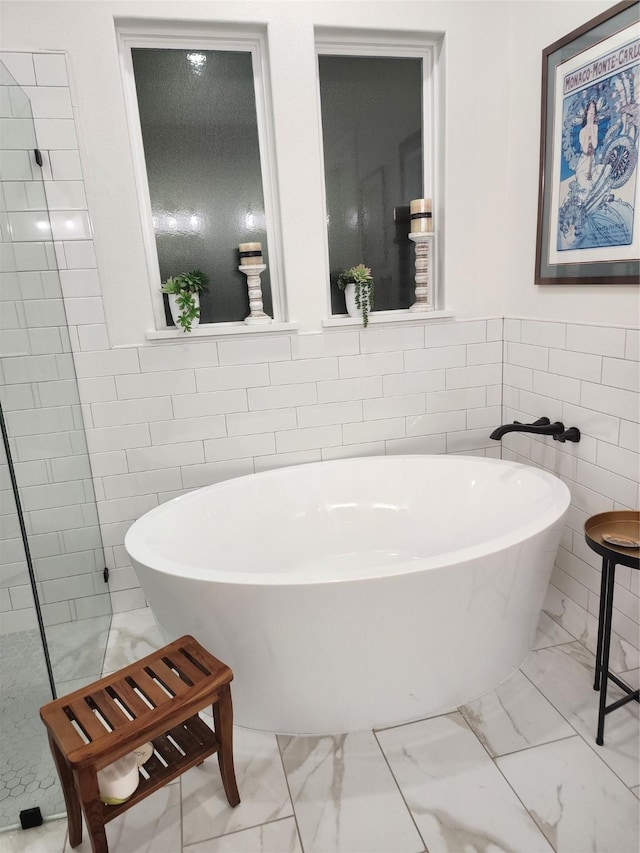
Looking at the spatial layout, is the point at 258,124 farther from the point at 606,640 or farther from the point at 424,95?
the point at 606,640

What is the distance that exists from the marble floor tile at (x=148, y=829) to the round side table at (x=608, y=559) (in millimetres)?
1361

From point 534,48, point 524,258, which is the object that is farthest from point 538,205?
point 534,48

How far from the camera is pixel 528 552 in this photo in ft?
6.20

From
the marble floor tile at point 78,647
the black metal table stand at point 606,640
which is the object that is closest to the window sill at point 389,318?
the black metal table stand at point 606,640

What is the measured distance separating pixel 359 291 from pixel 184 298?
2.64ft

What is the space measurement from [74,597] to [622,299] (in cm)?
232

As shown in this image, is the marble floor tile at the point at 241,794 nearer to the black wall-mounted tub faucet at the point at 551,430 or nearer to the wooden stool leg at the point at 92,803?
the wooden stool leg at the point at 92,803

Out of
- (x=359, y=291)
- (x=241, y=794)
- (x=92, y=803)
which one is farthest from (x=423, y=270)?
(x=92, y=803)

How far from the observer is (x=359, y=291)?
266cm

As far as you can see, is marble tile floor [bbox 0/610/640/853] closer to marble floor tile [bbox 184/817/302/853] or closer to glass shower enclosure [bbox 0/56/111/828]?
marble floor tile [bbox 184/817/302/853]

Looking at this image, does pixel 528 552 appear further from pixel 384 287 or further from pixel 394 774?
pixel 384 287

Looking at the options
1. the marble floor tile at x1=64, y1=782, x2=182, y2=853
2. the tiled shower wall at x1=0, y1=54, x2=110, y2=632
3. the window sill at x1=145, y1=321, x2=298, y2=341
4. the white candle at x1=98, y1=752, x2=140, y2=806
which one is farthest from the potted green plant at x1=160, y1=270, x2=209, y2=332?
the marble floor tile at x1=64, y1=782, x2=182, y2=853

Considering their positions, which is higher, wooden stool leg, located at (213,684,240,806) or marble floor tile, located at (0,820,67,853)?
wooden stool leg, located at (213,684,240,806)

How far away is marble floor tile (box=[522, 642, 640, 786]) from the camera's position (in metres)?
1.80
